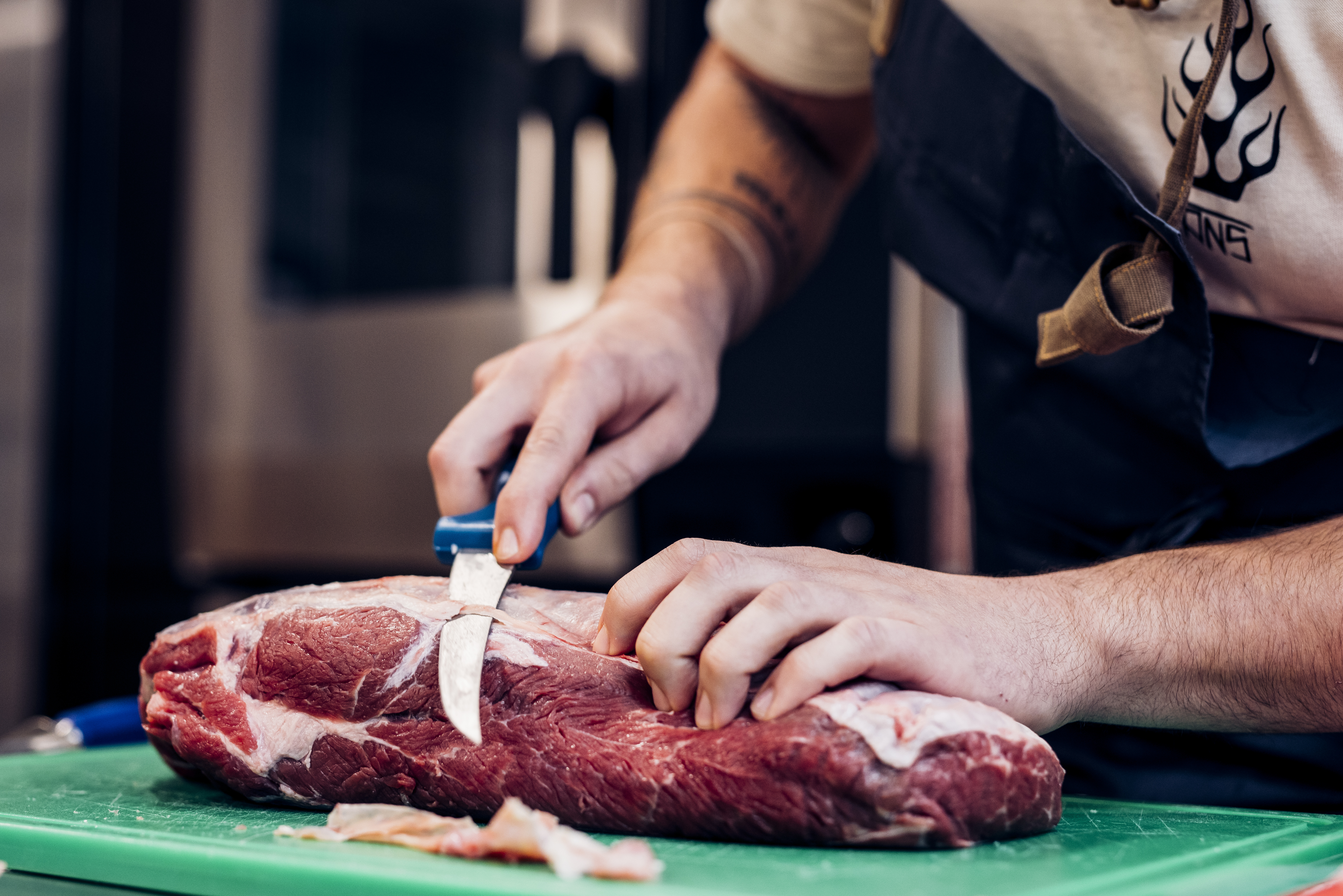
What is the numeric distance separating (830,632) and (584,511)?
51 centimetres

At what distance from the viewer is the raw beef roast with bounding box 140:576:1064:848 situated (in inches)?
33.2

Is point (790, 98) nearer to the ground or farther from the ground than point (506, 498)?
farther from the ground

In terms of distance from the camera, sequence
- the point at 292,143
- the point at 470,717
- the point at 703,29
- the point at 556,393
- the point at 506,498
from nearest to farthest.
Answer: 1. the point at 470,717
2. the point at 506,498
3. the point at 556,393
4. the point at 703,29
5. the point at 292,143

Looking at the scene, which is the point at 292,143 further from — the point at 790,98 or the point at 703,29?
the point at 790,98

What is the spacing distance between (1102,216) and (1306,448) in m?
0.33

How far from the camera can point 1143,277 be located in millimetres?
1108

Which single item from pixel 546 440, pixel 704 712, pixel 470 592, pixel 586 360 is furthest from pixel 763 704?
pixel 586 360

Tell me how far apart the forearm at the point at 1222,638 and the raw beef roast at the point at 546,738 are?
15cm

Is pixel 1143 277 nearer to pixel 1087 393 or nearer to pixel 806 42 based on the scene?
pixel 1087 393

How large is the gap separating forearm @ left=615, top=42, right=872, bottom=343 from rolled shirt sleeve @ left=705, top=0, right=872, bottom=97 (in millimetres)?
55

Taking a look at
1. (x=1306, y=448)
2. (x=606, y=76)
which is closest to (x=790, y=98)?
(x=606, y=76)

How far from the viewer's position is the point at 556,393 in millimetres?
1302

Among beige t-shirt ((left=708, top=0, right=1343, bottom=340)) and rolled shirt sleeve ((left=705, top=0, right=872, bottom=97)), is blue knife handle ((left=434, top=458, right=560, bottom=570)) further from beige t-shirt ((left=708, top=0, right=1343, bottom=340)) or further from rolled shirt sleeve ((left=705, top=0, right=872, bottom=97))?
rolled shirt sleeve ((left=705, top=0, right=872, bottom=97))

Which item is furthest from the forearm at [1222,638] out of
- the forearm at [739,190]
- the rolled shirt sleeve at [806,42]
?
the rolled shirt sleeve at [806,42]
